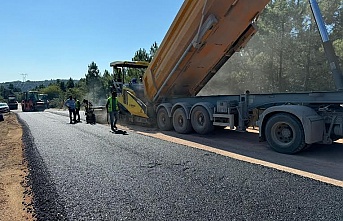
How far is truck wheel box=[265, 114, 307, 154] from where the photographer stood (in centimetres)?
573

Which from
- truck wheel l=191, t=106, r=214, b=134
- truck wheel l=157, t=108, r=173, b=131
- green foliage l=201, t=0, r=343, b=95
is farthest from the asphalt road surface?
green foliage l=201, t=0, r=343, b=95

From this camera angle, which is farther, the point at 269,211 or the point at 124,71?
the point at 124,71

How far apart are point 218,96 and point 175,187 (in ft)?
15.2

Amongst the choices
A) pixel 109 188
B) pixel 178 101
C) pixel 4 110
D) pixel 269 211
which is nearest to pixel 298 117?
pixel 269 211

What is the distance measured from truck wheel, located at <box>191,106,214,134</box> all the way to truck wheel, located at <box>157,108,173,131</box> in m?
1.28

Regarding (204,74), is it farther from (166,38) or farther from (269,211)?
(269,211)

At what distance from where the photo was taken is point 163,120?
10.0 m

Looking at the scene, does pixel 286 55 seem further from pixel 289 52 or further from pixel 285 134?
pixel 285 134

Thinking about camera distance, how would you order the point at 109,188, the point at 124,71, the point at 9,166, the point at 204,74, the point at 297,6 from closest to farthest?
the point at 109,188
the point at 9,166
the point at 204,74
the point at 124,71
the point at 297,6

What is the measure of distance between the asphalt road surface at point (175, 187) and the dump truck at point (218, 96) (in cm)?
62

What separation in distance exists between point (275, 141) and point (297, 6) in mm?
11032

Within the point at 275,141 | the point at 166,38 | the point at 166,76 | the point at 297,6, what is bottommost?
→ the point at 275,141

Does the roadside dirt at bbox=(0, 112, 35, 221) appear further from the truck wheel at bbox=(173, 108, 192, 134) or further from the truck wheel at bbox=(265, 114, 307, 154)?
the truck wheel at bbox=(265, 114, 307, 154)

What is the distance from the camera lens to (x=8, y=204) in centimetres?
Answer: 350
